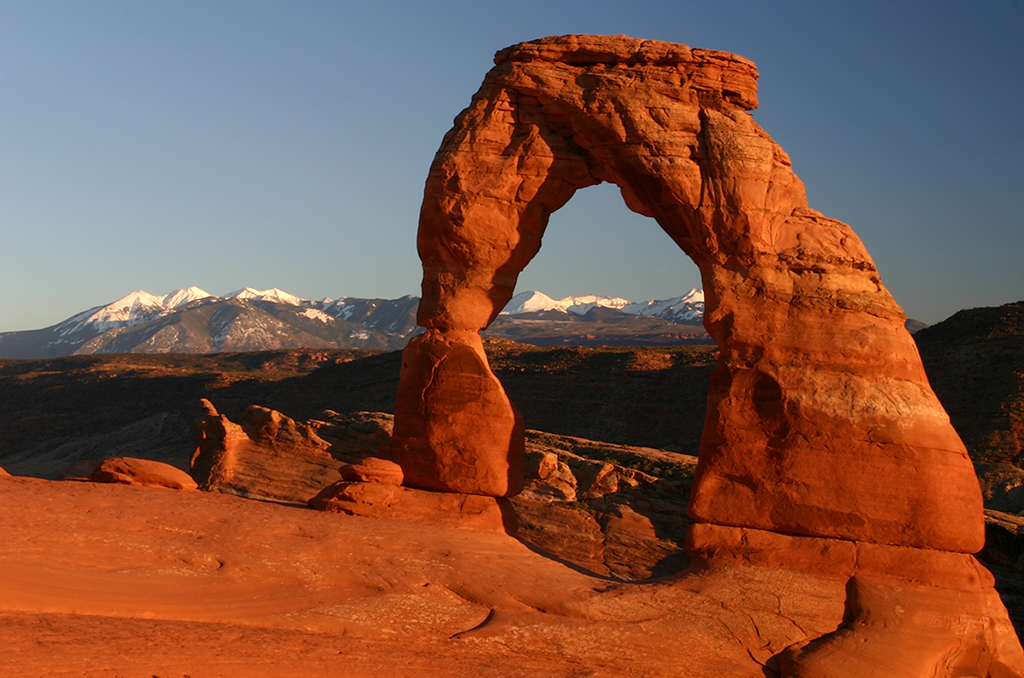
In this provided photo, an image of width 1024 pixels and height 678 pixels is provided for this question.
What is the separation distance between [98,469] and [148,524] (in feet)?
12.4

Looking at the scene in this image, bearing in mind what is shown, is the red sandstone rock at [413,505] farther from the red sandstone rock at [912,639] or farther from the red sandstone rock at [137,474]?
the red sandstone rock at [912,639]

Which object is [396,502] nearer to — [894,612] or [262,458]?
[894,612]

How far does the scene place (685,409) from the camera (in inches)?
1688

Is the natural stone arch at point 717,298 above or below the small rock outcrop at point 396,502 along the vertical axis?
above

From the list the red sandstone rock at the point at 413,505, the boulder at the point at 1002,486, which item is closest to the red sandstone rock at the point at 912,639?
the red sandstone rock at the point at 413,505

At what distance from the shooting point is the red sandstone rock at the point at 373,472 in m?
14.4

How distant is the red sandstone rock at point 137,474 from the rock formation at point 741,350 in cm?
392

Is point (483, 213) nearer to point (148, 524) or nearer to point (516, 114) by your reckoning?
point (516, 114)

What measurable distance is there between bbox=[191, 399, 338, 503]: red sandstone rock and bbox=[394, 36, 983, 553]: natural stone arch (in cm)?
1213

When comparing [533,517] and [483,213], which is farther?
[533,517]

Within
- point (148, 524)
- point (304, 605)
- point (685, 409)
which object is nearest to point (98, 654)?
point (304, 605)

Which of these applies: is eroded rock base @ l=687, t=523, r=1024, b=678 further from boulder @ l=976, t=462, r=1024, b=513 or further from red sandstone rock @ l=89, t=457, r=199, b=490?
boulder @ l=976, t=462, r=1024, b=513

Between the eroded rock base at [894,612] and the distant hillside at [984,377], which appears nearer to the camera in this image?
the eroded rock base at [894,612]

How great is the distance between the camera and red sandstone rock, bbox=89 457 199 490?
1477 cm
